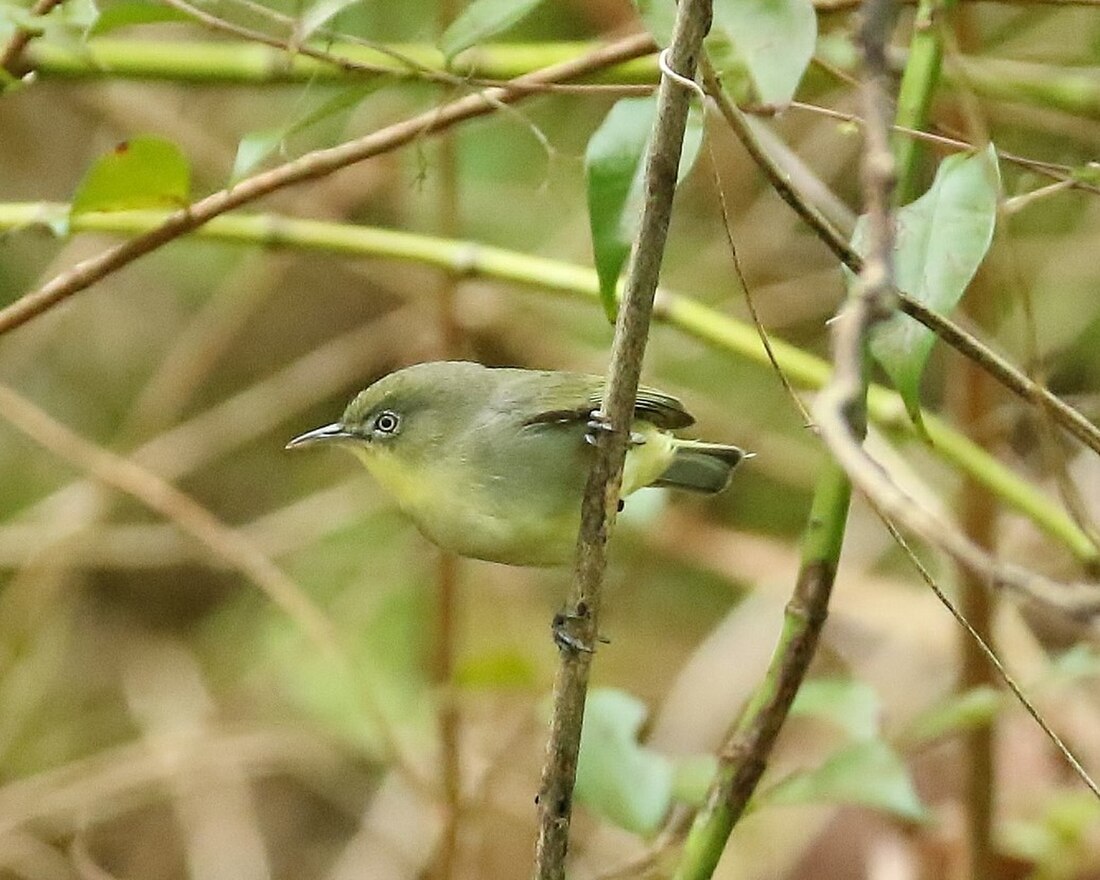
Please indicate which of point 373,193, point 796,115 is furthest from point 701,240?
point 373,193

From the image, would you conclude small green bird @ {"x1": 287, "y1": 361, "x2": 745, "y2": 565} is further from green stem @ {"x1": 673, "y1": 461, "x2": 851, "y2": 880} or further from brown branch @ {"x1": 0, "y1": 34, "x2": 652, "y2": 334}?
green stem @ {"x1": 673, "y1": 461, "x2": 851, "y2": 880}

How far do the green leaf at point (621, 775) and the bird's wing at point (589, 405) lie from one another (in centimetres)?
43

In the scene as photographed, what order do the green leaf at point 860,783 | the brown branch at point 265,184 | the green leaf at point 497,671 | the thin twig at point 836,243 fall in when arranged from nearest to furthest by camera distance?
1. the thin twig at point 836,243
2. the brown branch at point 265,184
3. the green leaf at point 860,783
4. the green leaf at point 497,671

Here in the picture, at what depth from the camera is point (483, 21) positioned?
1666 mm

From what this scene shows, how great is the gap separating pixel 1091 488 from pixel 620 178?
114 inches

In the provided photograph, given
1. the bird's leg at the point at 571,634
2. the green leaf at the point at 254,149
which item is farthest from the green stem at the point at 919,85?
the green leaf at the point at 254,149

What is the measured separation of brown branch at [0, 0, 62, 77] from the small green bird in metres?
0.77

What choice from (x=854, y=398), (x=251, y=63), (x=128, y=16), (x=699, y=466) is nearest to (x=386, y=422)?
(x=699, y=466)

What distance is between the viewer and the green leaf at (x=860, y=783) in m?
2.16

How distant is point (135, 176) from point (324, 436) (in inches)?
31.0

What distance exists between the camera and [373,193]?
4.84m

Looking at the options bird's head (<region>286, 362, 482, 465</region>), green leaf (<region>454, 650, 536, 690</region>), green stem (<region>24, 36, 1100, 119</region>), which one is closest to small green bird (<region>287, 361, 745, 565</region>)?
bird's head (<region>286, 362, 482, 465</region>)

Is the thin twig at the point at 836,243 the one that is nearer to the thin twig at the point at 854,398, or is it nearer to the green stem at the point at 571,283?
the thin twig at the point at 854,398

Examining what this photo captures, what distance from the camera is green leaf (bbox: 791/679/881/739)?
7.55ft
